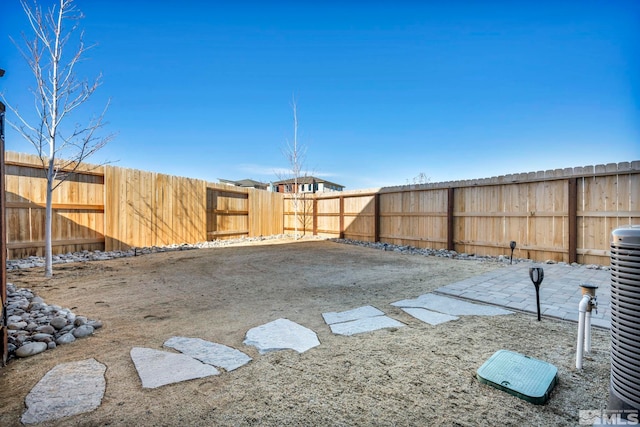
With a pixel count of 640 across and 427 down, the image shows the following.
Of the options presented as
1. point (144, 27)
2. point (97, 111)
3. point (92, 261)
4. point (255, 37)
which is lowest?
point (92, 261)

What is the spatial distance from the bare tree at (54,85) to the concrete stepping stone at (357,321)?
5.13 metres

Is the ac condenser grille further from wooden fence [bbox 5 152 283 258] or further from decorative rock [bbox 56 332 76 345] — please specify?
wooden fence [bbox 5 152 283 258]

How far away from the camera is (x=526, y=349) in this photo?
6.93ft

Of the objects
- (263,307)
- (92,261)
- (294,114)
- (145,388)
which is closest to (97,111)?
(92,261)

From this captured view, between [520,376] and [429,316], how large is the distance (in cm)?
122

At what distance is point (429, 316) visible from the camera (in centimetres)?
288

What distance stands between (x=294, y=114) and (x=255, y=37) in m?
5.70

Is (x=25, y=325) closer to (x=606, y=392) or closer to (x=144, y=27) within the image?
(x=606, y=392)

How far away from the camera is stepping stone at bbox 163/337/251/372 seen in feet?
6.26

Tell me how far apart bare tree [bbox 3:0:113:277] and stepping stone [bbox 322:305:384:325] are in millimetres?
5059

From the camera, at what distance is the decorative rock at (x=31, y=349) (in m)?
2.00

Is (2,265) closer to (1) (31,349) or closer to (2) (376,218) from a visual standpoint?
(1) (31,349)

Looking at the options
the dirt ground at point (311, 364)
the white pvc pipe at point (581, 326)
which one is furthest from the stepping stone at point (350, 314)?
the white pvc pipe at point (581, 326)

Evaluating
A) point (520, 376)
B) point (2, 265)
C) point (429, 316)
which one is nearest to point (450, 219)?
point (429, 316)
